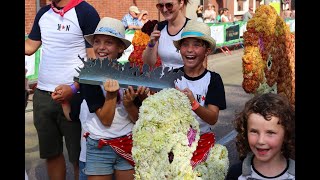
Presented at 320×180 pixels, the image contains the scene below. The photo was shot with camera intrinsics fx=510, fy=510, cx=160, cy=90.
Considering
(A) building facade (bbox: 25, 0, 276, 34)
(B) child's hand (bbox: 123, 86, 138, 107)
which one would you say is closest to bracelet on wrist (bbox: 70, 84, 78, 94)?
(B) child's hand (bbox: 123, 86, 138, 107)

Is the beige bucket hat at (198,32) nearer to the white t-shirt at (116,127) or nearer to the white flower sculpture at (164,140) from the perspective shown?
the white t-shirt at (116,127)

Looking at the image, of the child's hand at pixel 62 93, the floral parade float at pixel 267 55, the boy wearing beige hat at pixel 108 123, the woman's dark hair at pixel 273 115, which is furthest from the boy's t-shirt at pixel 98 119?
the floral parade float at pixel 267 55

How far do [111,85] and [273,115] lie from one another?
37.0 inches

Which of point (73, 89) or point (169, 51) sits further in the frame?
point (169, 51)

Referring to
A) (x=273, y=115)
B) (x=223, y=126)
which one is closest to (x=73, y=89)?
(x=273, y=115)

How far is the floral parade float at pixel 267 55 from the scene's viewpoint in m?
4.04

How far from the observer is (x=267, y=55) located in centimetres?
427

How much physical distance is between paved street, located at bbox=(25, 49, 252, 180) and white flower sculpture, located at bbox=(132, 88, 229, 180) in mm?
907

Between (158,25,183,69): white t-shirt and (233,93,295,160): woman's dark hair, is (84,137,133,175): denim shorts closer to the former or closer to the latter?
(158,25,183,69): white t-shirt

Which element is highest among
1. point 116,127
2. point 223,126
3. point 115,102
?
point 115,102

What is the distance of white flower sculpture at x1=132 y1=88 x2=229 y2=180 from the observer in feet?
7.64

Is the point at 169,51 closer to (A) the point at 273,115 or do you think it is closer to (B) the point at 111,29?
(B) the point at 111,29
